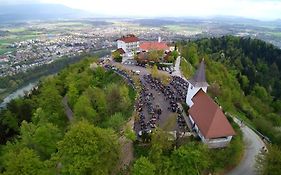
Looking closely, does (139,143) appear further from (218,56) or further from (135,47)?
(218,56)

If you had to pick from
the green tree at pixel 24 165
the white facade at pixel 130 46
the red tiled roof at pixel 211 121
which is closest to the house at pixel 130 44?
the white facade at pixel 130 46

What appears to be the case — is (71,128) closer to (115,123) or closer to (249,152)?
(115,123)

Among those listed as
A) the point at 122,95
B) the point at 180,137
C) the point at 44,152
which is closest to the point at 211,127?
the point at 180,137

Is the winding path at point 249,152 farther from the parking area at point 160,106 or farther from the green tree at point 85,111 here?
the green tree at point 85,111

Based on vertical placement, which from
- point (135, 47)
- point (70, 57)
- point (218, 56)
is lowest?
point (70, 57)

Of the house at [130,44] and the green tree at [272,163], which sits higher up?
the house at [130,44]

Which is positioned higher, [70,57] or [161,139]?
[161,139]
